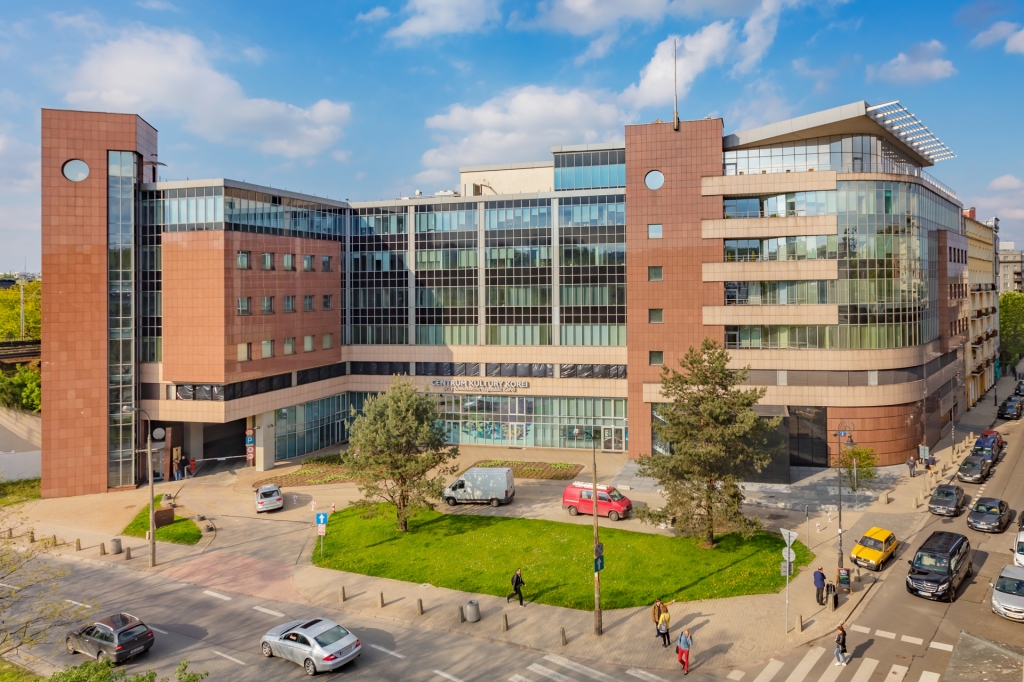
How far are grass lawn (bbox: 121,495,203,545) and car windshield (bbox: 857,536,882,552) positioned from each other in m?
38.8

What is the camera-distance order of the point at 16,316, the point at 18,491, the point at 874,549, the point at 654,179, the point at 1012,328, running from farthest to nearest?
the point at 1012,328
the point at 16,316
the point at 654,179
the point at 18,491
the point at 874,549

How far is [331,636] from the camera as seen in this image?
24.9m

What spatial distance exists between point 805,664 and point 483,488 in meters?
24.6

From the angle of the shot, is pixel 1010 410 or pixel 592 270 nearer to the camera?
pixel 592 270

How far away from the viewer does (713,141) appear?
52375mm

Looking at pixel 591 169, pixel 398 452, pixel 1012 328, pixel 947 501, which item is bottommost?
pixel 947 501

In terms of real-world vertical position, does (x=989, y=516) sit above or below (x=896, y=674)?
above

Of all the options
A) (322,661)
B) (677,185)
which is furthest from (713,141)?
(322,661)

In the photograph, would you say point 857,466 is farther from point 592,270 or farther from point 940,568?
point 592,270

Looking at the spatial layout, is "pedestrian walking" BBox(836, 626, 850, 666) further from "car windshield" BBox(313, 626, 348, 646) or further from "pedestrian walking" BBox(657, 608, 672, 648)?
"car windshield" BBox(313, 626, 348, 646)

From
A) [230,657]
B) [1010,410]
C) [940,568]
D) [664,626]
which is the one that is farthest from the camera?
[1010,410]

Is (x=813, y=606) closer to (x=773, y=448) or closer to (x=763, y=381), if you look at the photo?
(x=773, y=448)

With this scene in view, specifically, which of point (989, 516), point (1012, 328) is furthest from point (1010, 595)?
point (1012, 328)

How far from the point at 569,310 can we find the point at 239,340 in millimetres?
29408
